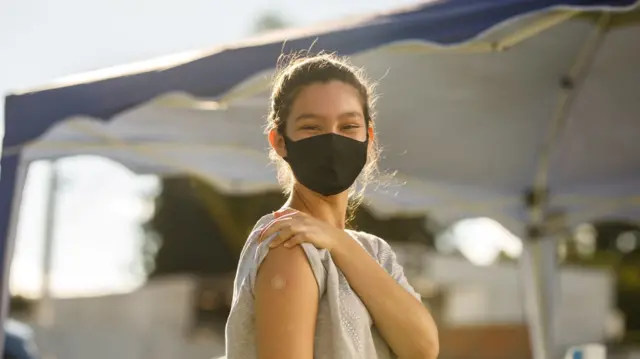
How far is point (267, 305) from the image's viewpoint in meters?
1.68

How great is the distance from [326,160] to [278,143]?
0.11m

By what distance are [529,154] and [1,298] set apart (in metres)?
3.49

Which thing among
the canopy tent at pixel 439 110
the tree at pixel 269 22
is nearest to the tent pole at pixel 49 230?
the tree at pixel 269 22

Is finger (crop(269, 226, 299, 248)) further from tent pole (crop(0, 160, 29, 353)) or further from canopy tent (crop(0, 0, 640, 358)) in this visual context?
tent pole (crop(0, 160, 29, 353))

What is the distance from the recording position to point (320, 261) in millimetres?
1782

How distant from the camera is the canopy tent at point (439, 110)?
11.8 ft

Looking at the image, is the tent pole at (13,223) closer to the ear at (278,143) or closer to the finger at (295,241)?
the ear at (278,143)

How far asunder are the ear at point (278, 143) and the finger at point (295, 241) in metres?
0.26

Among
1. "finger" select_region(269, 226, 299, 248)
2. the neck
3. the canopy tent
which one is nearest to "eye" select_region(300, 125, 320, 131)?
the neck

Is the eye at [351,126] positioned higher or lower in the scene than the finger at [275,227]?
higher

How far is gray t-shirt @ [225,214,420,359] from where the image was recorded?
175 centimetres

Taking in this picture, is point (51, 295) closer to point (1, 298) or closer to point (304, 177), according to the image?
point (1, 298)

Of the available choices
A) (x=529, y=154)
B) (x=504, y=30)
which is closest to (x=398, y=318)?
(x=504, y=30)

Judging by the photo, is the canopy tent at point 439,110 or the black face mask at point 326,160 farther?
the canopy tent at point 439,110
